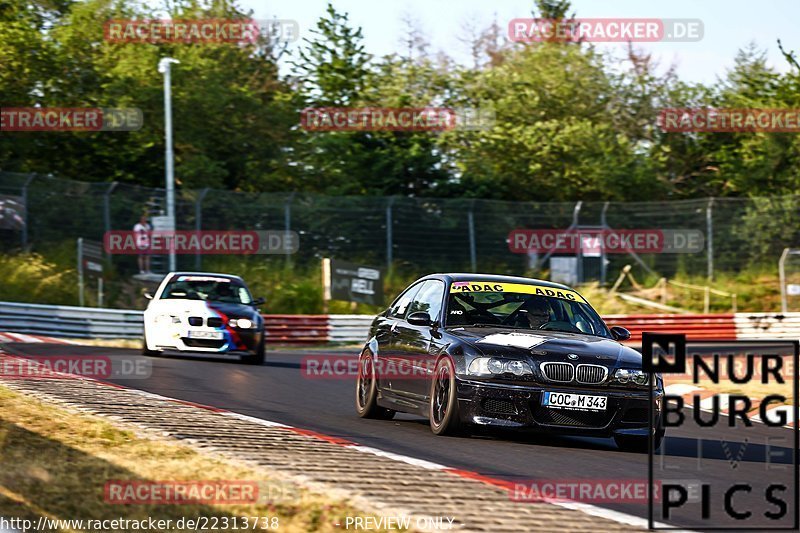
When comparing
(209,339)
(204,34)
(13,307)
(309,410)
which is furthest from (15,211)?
(309,410)

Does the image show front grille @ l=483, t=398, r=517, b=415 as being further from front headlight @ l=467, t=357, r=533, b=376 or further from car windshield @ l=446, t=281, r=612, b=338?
car windshield @ l=446, t=281, r=612, b=338

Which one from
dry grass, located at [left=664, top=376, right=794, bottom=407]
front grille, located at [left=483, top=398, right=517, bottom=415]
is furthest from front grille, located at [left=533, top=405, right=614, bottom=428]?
dry grass, located at [left=664, top=376, right=794, bottom=407]

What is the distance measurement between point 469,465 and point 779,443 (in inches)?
169

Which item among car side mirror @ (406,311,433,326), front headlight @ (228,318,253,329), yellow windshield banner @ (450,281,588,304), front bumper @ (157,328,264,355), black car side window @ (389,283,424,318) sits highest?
yellow windshield banner @ (450,281,588,304)

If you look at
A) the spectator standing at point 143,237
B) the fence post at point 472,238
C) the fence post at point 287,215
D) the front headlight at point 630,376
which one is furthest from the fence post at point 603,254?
the front headlight at point 630,376

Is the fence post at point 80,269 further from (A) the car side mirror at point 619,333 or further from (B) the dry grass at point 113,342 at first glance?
(A) the car side mirror at point 619,333

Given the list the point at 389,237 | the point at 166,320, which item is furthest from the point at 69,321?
the point at 389,237

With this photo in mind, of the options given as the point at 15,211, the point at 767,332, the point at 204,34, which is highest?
the point at 204,34

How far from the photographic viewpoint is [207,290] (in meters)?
21.0

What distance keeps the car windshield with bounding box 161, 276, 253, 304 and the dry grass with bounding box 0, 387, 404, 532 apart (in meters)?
11.1

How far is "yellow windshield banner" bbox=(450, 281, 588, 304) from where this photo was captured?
37.5ft

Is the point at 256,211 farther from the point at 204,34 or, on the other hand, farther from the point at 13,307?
the point at 204,34

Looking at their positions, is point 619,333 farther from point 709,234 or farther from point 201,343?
point 709,234

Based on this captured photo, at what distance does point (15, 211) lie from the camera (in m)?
29.8
